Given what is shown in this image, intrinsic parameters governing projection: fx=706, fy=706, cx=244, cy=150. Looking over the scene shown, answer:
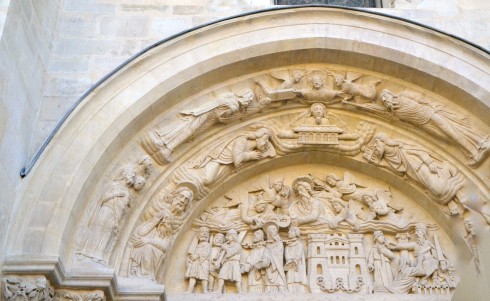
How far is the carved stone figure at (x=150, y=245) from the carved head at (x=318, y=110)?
73.1 inches

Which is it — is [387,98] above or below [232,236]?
above

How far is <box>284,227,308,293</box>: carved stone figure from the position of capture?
6.50 m

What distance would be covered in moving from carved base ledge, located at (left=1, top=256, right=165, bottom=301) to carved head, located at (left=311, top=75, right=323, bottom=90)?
256 cm

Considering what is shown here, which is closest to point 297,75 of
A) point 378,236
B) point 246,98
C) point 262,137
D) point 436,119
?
point 246,98

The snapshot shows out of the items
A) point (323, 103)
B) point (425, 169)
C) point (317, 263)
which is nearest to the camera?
point (317, 263)

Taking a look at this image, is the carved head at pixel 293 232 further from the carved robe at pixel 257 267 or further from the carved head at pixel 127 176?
the carved head at pixel 127 176

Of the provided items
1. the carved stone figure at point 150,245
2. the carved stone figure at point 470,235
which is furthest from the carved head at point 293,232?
the carved stone figure at point 470,235

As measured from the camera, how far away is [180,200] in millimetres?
6516

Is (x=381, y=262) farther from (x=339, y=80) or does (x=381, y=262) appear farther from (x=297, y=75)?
(x=297, y=75)

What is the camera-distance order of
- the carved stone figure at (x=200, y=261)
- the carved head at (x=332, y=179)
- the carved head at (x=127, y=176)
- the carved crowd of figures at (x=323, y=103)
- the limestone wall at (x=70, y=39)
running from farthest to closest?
the carved head at (x=332, y=179) < the carved crowd of figures at (x=323, y=103) < the carved stone figure at (x=200, y=261) < the carved head at (x=127, y=176) < the limestone wall at (x=70, y=39)

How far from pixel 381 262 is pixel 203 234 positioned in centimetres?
171

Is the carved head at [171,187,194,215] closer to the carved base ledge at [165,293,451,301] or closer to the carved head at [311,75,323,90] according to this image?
the carved base ledge at [165,293,451,301]

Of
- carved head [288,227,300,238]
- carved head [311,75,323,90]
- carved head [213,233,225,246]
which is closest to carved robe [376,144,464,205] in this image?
carved head [311,75,323,90]

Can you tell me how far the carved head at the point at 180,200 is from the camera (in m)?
6.51
